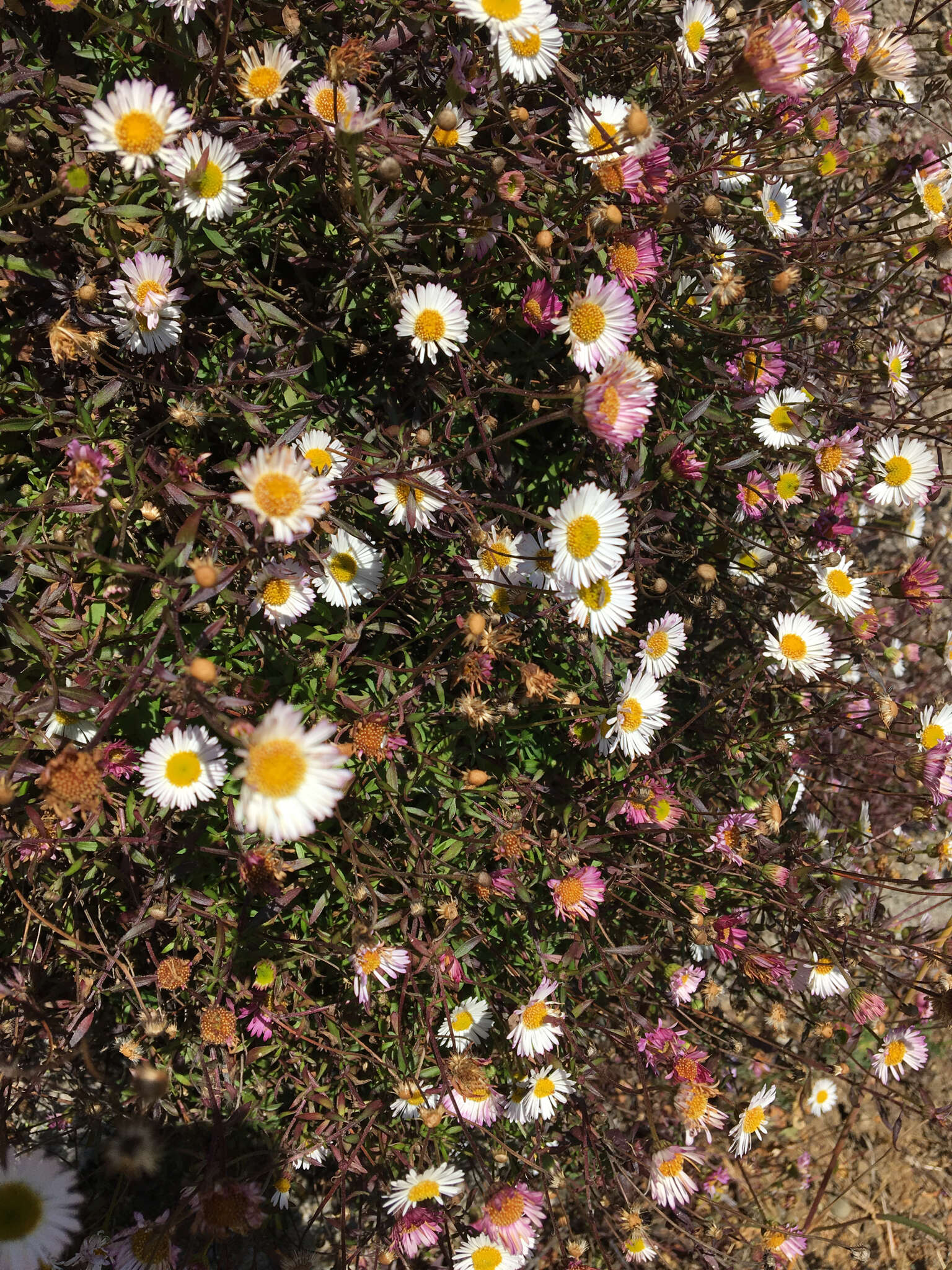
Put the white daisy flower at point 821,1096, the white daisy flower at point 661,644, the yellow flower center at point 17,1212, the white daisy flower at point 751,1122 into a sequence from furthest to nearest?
the white daisy flower at point 821,1096
the white daisy flower at point 751,1122
the white daisy flower at point 661,644
the yellow flower center at point 17,1212

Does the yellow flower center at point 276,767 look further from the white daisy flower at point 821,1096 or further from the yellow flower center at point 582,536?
the white daisy flower at point 821,1096

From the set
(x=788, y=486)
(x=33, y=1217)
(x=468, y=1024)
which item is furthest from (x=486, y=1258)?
(x=788, y=486)

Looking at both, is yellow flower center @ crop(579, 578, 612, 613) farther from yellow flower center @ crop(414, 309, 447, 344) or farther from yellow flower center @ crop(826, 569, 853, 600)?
yellow flower center @ crop(826, 569, 853, 600)

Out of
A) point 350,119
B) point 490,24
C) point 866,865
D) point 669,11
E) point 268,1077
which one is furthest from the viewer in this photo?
point 866,865

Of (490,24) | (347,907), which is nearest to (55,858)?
(347,907)

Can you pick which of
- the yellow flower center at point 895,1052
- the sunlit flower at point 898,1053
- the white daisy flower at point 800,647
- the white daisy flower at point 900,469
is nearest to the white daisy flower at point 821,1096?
the sunlit flower at point 898,1053

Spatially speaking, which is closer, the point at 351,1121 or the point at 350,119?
the point at 350,119

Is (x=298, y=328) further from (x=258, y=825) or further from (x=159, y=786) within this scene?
(x=258, y=825)
